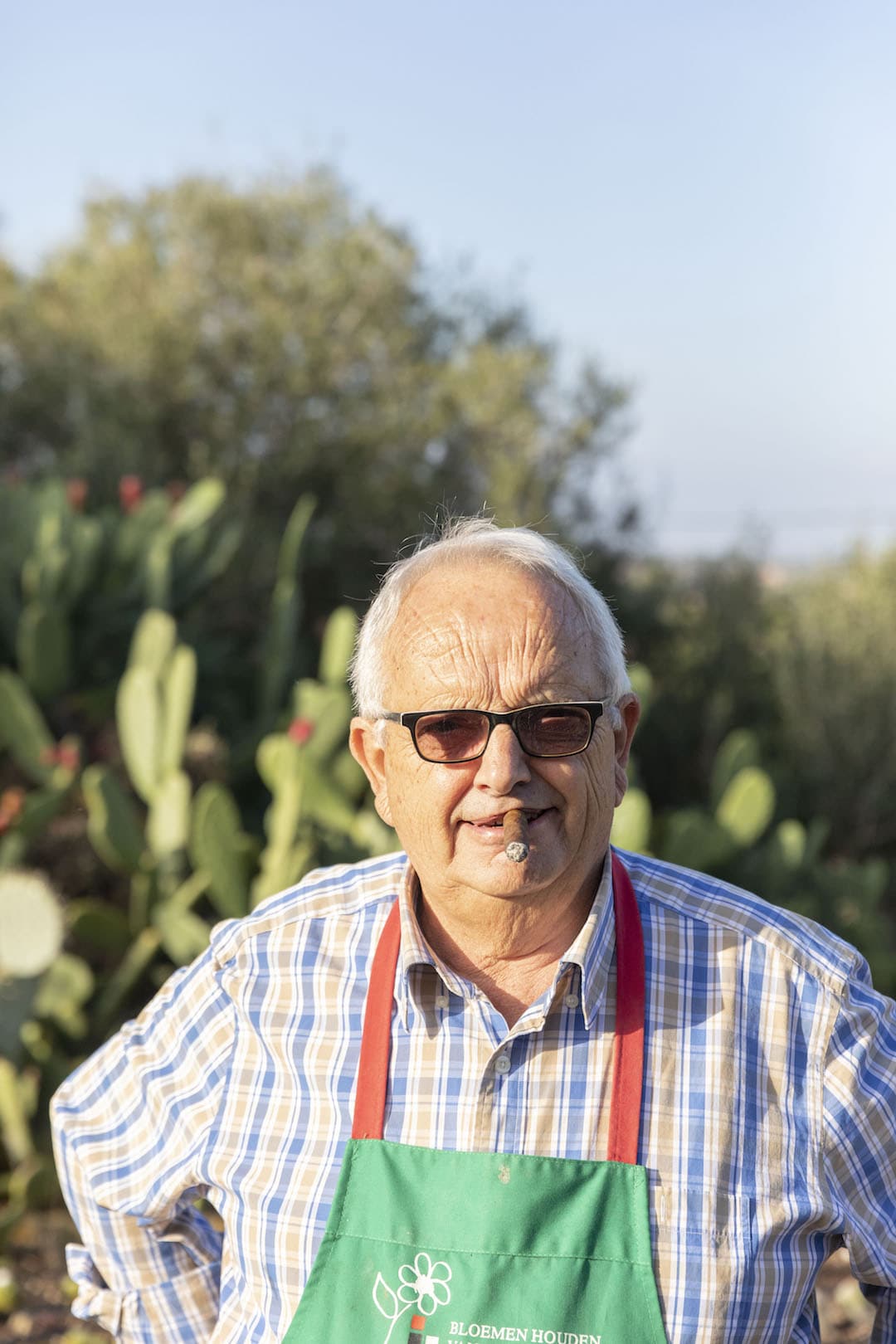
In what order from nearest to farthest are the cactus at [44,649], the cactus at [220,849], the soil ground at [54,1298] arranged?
1. the soil ground at [54,1298]
2. the cactus at [220,849]
3. the cactus at [44,649]

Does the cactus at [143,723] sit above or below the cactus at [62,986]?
above

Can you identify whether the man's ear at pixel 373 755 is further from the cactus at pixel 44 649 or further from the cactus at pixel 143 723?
the cactus at pixel 44 649

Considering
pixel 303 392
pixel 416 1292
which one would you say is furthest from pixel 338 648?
pixel 303 392

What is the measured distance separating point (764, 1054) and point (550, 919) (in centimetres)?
31

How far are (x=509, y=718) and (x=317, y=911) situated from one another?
43 centimetres

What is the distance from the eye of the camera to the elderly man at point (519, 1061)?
5.18 ft

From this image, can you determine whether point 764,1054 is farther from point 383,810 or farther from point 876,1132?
point 383,810

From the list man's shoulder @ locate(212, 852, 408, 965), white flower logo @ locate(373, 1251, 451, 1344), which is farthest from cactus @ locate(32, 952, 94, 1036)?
white flower logo @ locate(373, 1251, 451, 1344)

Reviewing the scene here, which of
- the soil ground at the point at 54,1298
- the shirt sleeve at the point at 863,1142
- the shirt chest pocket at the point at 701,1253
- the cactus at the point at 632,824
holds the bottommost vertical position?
the soil ground at the point at 54,1298

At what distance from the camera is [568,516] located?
10.3 meters

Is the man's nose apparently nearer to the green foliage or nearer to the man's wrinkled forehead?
the man's wrinkled forehead

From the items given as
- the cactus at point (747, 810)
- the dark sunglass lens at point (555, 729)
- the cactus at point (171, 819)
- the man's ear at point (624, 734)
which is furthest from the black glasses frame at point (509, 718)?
the cactus at point (747, 810)

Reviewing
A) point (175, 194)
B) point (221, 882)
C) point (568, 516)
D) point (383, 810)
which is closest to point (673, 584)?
point (568, 516)

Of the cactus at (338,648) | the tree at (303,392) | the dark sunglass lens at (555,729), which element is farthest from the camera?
the tree at (303,392)
